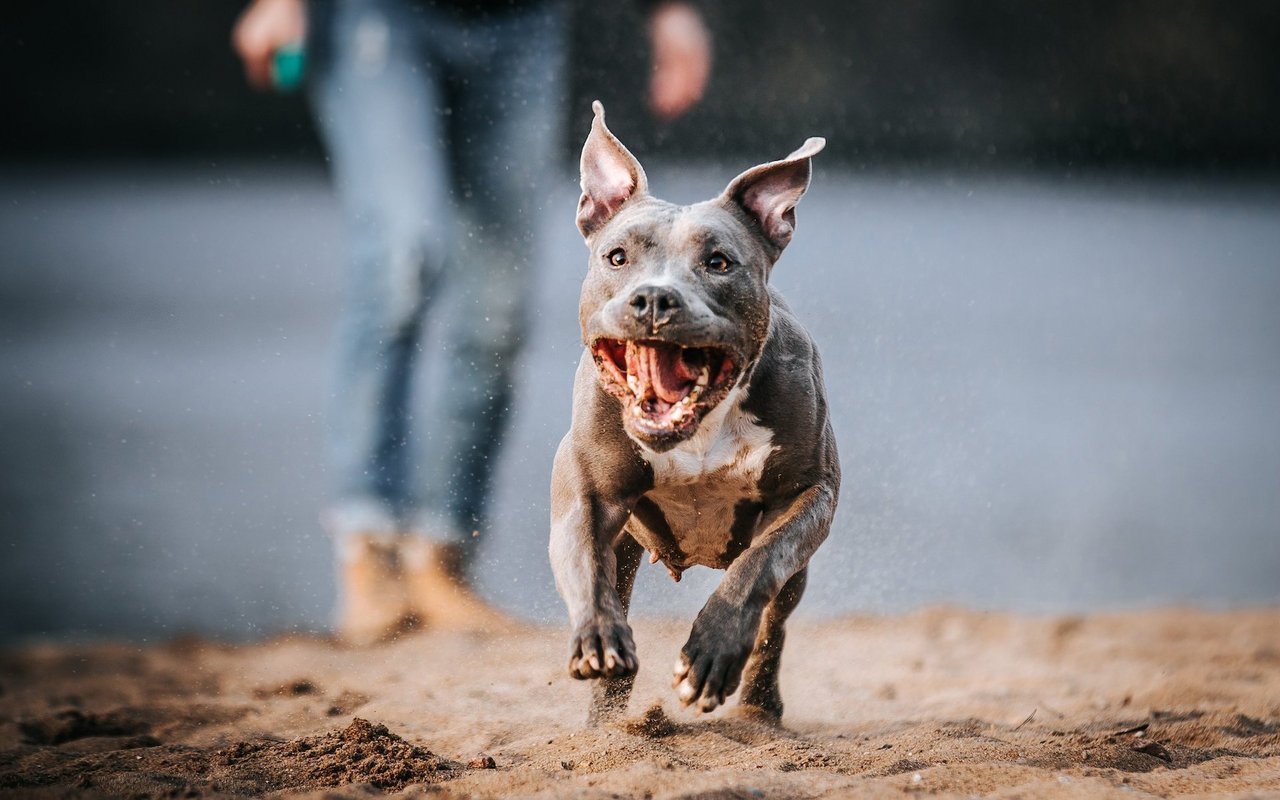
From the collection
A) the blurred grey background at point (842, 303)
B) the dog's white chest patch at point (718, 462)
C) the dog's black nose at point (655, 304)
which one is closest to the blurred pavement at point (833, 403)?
the blurred grey background at point (842, 303)

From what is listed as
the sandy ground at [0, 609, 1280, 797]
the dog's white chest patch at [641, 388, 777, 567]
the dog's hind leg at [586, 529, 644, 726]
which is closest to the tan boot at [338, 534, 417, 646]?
the sandy ground at [0, 609, 1280, 797]

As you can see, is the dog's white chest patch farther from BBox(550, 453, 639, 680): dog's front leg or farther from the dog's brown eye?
the dog's brown eye

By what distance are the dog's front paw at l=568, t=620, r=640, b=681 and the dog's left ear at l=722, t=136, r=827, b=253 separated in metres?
1.14

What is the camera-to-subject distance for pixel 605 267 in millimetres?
3453

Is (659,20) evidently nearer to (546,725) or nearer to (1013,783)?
(546,725)

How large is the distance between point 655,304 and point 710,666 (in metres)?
0.79

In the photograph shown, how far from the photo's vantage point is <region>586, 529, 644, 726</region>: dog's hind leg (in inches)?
154

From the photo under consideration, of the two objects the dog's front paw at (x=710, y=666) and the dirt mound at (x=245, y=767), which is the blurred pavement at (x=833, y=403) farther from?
the dog's front paw at (x=710, y=666)

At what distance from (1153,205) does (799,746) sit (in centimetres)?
1782

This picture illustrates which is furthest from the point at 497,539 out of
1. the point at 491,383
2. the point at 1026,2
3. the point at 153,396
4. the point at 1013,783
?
the point at 1026,2

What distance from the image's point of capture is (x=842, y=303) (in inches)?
280

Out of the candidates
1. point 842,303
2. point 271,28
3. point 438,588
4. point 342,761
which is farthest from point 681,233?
point 842,303

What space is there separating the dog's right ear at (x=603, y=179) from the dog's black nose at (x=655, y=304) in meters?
0.60

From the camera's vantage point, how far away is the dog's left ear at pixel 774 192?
3.58m
